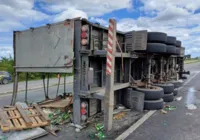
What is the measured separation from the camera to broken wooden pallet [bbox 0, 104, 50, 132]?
3.99 metres

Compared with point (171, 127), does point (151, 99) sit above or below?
above

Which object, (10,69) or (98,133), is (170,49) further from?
(10,69)

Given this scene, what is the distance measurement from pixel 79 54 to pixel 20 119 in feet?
7.68

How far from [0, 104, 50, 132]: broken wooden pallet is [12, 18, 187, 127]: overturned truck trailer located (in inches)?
37.8

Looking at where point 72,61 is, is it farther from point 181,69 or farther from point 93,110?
point 181,69

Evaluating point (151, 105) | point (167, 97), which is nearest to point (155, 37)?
point (151, 105)

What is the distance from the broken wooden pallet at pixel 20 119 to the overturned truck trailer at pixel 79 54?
961mm

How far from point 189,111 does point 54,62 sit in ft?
16.7

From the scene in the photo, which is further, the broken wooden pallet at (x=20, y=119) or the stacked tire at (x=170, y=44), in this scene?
the stacked tire at (x=170, y=44)

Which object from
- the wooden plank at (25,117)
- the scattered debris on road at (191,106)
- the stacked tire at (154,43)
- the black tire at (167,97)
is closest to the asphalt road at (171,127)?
the scattered debris on road at (191,106)

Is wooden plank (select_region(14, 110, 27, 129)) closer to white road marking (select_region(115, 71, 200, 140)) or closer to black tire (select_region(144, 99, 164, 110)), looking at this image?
white road marking (select_region(115, 71, 200, 140))

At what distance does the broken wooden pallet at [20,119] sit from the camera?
3.99m

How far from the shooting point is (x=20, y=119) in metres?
4.41

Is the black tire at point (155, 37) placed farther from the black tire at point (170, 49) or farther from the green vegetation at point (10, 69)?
the green vegetation at point (10, 69)
